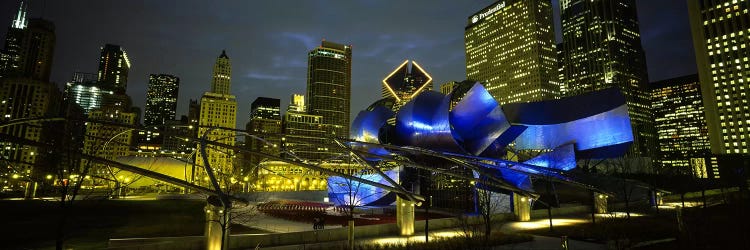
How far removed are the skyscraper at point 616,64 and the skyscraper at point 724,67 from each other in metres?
65.6

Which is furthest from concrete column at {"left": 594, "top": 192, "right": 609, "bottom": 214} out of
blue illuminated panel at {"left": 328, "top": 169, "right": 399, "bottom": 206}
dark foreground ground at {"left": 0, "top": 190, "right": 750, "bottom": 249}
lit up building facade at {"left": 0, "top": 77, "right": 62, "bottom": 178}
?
lit up building facade at {"left": 0, "top": 77, "right": 62, "bottom": 178}

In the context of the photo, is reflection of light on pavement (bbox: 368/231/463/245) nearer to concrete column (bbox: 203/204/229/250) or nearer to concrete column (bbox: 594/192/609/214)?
concrete column (bbox: 203/204/229/250)

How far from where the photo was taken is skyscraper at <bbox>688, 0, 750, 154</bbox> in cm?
11138

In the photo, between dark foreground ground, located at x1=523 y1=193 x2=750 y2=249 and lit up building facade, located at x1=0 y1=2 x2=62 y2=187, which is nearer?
dark foreground ground, located at x1=523 y1=193 x2=750 y2=249

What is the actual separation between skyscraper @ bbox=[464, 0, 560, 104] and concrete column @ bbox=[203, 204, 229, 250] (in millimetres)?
160415

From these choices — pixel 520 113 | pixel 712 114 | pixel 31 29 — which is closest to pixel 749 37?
pixel 712 114

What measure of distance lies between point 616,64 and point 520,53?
46.6 m

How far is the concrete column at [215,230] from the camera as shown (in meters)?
16.5

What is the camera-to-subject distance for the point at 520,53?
176125 millimetres

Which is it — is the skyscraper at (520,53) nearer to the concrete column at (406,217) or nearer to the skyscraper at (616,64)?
the skyscraper at (616,64)

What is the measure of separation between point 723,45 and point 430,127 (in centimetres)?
11991

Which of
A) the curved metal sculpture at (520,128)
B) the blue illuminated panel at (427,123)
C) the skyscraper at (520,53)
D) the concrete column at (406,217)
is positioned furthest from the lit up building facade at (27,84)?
the skyscraper at (520,53)

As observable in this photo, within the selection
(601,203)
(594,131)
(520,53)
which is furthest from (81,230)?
(520,53)

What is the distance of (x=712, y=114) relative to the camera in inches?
4680
